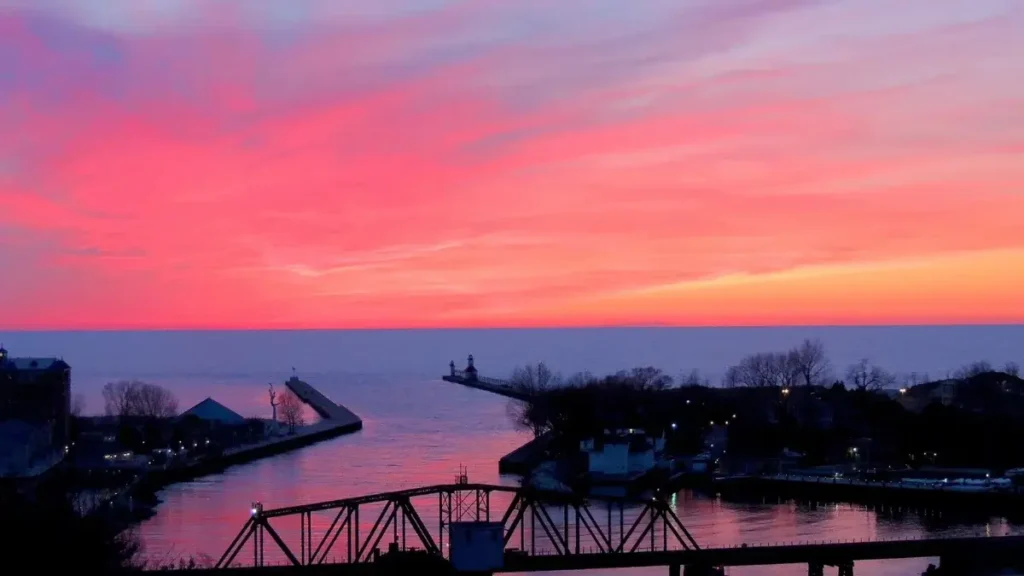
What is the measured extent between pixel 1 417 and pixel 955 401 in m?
38.5

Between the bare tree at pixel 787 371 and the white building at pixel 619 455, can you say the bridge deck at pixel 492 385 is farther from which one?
the white building at pixel 619 455

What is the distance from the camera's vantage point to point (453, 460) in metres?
41.8

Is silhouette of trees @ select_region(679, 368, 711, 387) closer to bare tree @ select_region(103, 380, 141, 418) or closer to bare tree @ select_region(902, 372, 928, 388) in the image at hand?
bare tree @ select_region(902, 372, 928, 388)

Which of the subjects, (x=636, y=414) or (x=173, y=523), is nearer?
(x=173, y=523)

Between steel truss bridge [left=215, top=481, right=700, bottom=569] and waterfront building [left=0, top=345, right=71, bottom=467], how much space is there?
13.7m

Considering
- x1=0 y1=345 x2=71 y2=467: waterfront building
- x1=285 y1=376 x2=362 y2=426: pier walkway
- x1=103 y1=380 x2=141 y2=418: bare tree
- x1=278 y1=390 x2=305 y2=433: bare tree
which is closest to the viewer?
x1=0 y1=345 x2=71 y2=467: waterfront building

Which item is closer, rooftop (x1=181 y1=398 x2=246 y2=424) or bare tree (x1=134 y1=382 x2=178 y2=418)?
A: rooftop (x1=181 y1=398 x2=246 y2=424)

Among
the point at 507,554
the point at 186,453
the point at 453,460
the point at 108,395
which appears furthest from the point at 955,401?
the point at 108,395

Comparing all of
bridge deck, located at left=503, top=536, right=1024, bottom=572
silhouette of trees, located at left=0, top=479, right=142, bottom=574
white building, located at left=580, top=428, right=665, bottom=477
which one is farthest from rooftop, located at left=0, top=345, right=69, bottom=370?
bridge deck, located at left=503, top=536, right=1024, bottom=572

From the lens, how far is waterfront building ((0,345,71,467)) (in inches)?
1526

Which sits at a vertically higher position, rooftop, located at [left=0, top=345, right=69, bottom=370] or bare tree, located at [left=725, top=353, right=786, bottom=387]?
rooftop, located at [left=0, top=345, right=69, bottom=370]

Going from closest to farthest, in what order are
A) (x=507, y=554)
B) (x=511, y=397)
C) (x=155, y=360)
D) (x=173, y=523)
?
(x=507, y=554), (x=173, y=523), (x=511, y=397), (x=155, y=360)

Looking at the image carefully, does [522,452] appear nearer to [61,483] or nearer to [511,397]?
[61,483]

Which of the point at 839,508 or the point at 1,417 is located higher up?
the point at 1,417
